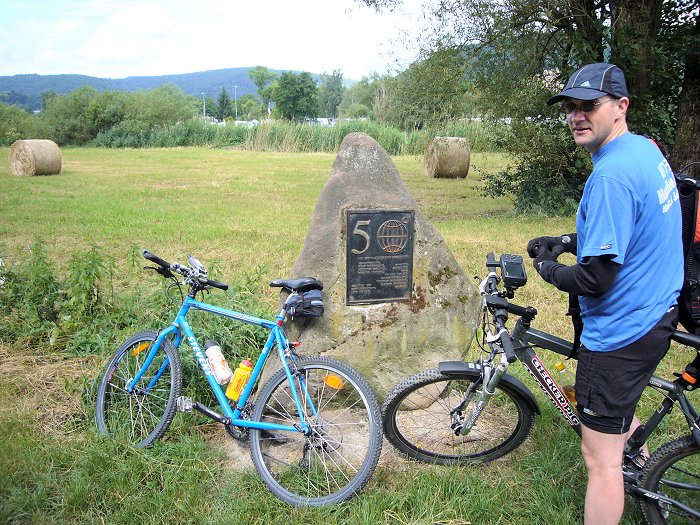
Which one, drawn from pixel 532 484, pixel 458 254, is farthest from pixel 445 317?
pixel 458 254

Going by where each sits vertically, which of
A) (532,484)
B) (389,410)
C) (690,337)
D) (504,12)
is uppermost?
(504,12)

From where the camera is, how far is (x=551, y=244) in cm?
309

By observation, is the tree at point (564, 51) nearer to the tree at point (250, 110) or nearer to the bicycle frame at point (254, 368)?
the bicycle frame at point (254, 368)

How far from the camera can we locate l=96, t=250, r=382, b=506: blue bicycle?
347cm

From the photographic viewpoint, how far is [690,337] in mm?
2877

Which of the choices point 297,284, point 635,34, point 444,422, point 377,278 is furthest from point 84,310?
point 635,34

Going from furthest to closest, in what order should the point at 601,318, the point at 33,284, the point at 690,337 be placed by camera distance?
the point at 33,284 < the point at 690,337 < the point at 601,318

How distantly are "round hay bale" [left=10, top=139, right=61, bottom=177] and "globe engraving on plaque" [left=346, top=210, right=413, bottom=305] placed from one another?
1633 cm

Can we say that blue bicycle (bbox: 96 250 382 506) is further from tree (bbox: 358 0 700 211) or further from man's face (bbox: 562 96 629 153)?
tree (bbox: 358 0 700 211)

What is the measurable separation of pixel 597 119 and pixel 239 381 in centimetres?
240

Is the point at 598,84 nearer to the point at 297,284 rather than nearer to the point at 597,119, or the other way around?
the point at 597,119

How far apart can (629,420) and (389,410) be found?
139 centimetres

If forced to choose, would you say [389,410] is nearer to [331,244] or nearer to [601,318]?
[331,244]

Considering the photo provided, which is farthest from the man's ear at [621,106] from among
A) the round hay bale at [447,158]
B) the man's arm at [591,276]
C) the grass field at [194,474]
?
the round hay bale at [447,158]
